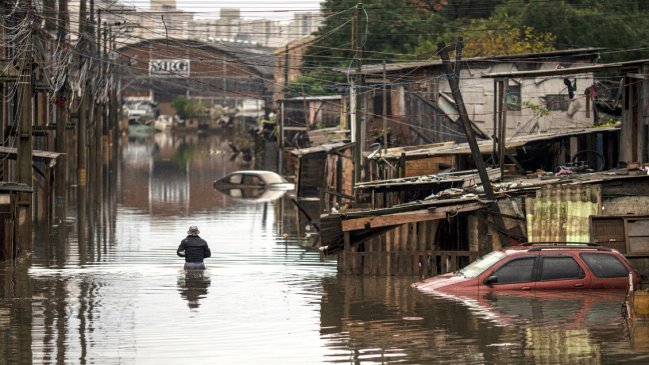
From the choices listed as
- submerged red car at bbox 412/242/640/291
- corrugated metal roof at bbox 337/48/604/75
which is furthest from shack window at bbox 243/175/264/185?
submerged red car at bbox 412/242/640/291

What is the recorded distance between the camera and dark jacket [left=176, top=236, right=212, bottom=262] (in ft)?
88.2

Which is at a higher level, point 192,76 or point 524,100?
point 192,76

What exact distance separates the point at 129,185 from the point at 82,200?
459 inches

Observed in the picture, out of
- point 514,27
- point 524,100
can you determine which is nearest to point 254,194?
point 524,100

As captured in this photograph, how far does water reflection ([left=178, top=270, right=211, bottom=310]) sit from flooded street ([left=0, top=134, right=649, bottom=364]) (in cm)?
5

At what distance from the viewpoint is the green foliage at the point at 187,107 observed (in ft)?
511

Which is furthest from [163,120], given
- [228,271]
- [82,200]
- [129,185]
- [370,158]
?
[228,271]

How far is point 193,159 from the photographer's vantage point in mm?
89438

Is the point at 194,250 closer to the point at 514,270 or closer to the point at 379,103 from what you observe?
the point at 514,270

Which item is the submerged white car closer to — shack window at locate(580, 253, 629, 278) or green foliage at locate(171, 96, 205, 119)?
shack window at locate(580, 253, 629, 278)

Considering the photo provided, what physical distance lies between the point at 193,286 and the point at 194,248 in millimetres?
1235

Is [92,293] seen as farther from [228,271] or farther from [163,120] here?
[163,120]

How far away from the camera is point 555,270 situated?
2227 centimetres

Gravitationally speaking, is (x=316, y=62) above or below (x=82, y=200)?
above
